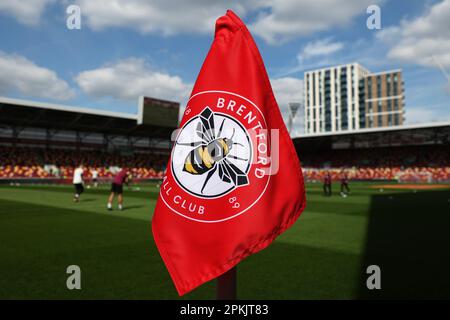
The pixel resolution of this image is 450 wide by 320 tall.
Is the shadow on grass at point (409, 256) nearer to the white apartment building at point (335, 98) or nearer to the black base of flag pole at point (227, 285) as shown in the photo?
the black base of flag pole at point (227, 285)

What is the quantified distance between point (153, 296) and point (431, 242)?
5.72m

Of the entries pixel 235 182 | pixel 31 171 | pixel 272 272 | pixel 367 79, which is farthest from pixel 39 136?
pixel 367 79

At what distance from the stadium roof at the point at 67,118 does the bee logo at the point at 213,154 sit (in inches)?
1367

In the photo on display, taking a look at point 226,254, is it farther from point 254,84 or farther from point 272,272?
point 272,272

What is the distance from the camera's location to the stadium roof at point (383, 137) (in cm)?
4084

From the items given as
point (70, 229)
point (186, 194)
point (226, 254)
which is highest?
point (186, 194)

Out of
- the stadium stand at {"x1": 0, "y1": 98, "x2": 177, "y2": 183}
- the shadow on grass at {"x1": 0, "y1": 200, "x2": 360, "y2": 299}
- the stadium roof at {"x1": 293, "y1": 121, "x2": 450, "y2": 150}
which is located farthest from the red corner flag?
the stadium roof at {"x1": 293, "y1": 121, "x2": 450, "y2": 150}

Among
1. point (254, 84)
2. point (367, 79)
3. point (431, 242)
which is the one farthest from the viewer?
point (367, 79)

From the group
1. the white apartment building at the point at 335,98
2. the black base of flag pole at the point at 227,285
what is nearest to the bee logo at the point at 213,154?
the black base of flag pole at the point at 227,285

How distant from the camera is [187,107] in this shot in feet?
5.55

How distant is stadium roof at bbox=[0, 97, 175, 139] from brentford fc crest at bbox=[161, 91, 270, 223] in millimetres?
34686

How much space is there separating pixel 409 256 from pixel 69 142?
42.4m

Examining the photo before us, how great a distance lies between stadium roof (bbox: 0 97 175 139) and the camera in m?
32.3
